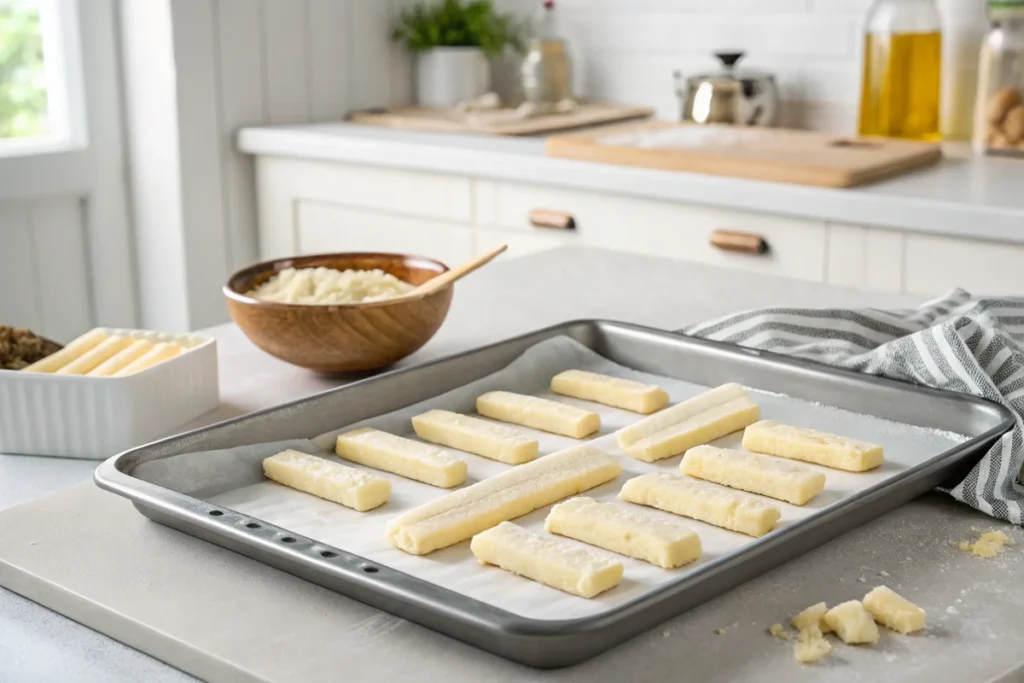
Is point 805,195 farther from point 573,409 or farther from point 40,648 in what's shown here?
point 40,648

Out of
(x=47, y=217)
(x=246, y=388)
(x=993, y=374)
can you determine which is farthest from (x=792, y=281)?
(x=47, y=217)

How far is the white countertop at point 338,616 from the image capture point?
71 cm

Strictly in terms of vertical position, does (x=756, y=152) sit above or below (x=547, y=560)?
above

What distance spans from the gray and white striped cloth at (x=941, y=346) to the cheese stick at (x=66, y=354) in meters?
0.59

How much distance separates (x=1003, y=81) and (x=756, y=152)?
0.54m

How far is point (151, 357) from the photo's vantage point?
1144mm

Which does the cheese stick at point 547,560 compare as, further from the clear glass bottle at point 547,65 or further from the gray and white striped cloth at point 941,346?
the clear glass bottle at point 547,65

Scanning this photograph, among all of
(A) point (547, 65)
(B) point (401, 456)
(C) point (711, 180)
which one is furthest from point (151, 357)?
(A) point (547, 65)

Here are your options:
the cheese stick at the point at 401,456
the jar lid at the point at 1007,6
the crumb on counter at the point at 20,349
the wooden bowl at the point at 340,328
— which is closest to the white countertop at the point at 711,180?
the jar lid at the point at 1007,6

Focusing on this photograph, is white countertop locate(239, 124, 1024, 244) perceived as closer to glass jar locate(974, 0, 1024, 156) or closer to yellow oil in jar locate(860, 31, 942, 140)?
glass jar locate(974, 0, 1024, 156)

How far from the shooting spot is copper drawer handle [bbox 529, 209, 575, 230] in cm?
258

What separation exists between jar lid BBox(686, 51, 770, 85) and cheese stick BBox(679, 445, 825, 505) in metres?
1.98

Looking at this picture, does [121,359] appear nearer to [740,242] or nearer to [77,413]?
[77,413]

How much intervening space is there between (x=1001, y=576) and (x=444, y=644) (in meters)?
0.38
